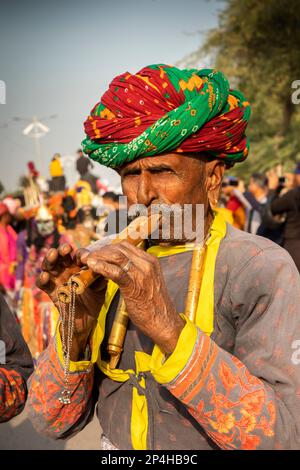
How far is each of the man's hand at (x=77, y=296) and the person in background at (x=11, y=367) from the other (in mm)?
592

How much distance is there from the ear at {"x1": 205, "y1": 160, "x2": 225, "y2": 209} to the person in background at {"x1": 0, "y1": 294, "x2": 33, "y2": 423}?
3.59ft

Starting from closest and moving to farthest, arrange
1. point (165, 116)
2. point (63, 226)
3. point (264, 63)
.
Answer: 1. point (165, 116)
2. point (63, 226)
3. point (264, 63)

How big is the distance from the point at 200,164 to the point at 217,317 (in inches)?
21.8

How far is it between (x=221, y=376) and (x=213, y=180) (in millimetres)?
799

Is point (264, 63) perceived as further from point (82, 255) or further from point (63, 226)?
point (82, 255)

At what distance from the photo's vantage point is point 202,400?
1607 mm

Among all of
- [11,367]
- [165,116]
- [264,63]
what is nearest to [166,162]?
[165,116]

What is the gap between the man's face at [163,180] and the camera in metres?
1.97

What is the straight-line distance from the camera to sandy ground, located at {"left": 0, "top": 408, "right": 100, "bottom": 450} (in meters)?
5.15

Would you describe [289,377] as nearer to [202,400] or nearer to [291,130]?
[202,400]

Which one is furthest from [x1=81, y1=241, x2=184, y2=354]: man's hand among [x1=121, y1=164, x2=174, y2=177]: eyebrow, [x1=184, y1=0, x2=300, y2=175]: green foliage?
[x1=184, y1=0, x2=300, y2=175]: green foliage

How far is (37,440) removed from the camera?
17.5 feet

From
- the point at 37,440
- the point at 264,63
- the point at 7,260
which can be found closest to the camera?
the point at 37,440

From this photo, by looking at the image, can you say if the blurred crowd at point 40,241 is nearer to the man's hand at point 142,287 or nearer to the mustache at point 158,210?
the mustache at point 158,210
